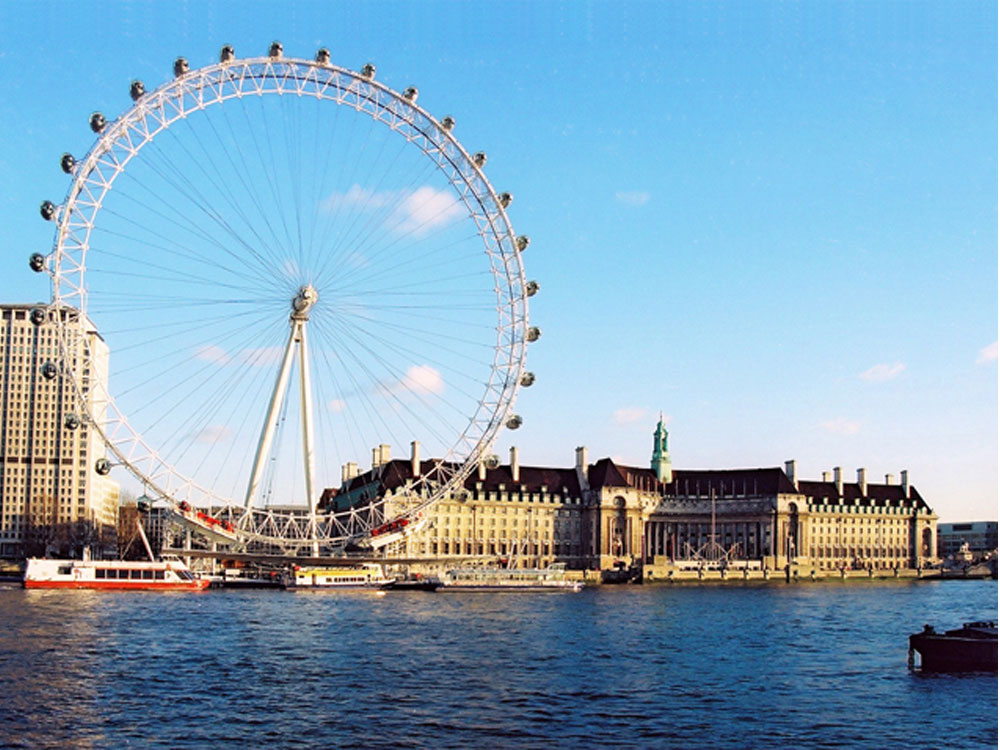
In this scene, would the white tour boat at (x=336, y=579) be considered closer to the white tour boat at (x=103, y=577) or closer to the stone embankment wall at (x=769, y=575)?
the white tour boat at (x=103, y=577)

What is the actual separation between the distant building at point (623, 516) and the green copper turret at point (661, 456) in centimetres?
16

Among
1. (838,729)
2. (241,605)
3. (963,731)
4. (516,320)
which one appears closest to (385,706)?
(838,729)

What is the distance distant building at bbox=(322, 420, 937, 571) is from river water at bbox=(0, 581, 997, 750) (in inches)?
3268

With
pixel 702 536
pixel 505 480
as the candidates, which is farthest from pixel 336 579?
pixel 702 536

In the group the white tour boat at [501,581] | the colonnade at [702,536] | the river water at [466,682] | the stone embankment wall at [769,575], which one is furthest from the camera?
the colonnade at [702,536]

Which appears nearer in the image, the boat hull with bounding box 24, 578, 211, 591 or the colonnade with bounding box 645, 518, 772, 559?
the boat hull with bounding box 24, 578, 211, 591

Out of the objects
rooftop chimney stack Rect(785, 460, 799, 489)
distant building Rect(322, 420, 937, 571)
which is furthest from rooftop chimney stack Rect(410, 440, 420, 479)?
rooftop chimney stack Rect(785, 460, 799, 489)

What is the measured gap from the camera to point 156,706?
136ft

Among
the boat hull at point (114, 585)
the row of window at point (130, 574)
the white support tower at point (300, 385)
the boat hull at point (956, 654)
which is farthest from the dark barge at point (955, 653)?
the row of window at point (130, 574)

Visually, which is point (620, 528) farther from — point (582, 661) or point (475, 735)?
point (475, 735)

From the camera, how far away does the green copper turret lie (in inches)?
7771

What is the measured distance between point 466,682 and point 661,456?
501ft

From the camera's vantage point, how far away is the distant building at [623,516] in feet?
562

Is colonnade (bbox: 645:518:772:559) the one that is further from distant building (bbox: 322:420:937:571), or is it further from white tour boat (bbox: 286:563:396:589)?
white tour boat (bbox: 286:563:396:589)
